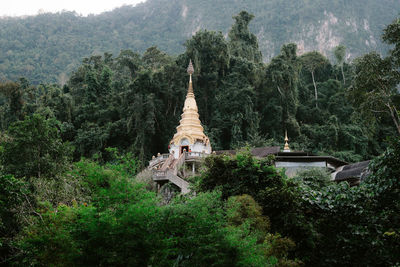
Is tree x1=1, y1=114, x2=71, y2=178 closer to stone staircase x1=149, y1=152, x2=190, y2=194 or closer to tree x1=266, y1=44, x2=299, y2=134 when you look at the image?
stone staircase x1=149, y1=152, x2=190, y2=194

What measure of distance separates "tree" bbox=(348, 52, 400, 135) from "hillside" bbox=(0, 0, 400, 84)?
65.8 meters

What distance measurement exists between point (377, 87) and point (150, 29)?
94.5m

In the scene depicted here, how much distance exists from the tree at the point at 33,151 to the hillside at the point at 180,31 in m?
61.2

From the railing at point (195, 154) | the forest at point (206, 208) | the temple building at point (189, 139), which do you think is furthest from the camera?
the temple building at point (189, 139)

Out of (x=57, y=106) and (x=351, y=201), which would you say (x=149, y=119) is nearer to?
(x=57, y=106)

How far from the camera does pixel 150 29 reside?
11175 cm

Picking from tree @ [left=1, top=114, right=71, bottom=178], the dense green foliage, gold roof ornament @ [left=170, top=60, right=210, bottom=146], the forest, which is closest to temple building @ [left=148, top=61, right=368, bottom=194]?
gold roof ornament @ [left=170, top=60, right=210, bottom=146]

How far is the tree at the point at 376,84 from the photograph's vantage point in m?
22.5

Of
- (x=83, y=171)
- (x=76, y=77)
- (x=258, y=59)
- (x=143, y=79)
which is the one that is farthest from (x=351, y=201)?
(x=76, y=77)

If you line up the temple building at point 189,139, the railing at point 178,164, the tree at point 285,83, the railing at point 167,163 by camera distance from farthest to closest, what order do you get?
the tree at point 285,83, the temple building at point 189,139, the railing at point 178,164, the railing at point 167,163

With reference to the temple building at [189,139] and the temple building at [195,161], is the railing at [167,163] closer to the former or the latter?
the temple building at [195,161]

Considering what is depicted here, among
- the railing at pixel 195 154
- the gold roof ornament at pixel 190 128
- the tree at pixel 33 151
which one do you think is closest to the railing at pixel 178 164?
the railing at pixel 195 154

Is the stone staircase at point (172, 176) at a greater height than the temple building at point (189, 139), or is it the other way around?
the temple building at point (189, 139)

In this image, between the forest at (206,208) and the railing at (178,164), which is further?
the railing at (178,164)
